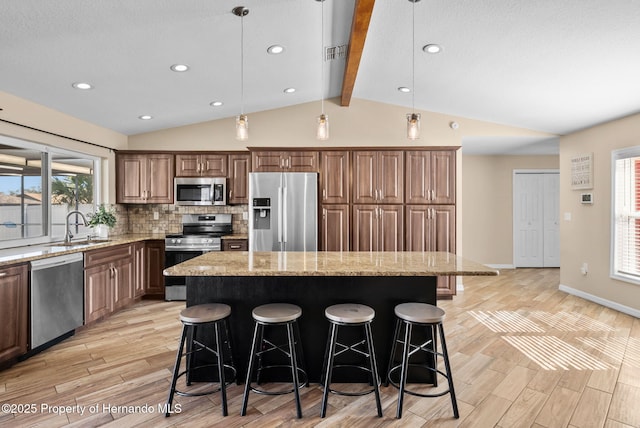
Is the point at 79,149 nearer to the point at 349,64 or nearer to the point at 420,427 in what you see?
the point at 349,64

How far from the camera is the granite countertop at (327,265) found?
2.14 meters

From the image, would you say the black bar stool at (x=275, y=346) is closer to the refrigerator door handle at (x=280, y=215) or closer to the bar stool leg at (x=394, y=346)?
the bar stool leg at (x=394, y=346)

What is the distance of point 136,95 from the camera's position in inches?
150

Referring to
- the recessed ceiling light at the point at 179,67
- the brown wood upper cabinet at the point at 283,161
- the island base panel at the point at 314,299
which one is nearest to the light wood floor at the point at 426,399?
the island base panel at the point at 314,299

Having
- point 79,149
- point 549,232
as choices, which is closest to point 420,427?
point 79,149

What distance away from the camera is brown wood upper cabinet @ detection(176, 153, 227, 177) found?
5.02 meters

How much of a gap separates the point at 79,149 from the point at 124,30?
2.34 metres

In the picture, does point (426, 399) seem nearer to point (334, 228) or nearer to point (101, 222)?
point (334, 228)

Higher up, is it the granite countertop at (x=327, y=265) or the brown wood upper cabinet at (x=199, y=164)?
the brown wood upper cabinet at (x=199, y=164)

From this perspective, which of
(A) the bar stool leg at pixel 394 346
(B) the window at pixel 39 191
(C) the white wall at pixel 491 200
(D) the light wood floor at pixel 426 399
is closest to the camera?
(D) the light wood floor at pixel 426 399

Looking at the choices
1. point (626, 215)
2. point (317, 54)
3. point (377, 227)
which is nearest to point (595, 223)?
point (626, 215)

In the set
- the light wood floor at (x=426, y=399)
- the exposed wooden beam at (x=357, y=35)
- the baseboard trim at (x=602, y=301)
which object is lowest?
the light wood floor at (x=426, y=399)

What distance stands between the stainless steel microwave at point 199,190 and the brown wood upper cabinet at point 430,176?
2.66 m

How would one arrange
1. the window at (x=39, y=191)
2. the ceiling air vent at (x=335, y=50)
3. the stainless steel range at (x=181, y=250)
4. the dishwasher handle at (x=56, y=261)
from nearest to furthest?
the dishwasher handle at (x=56, y=261) < the ceiling air vent at (x=335, y=50) < the window at (x=39, y=191) < the stainless steel range at (x=181, y=250)
